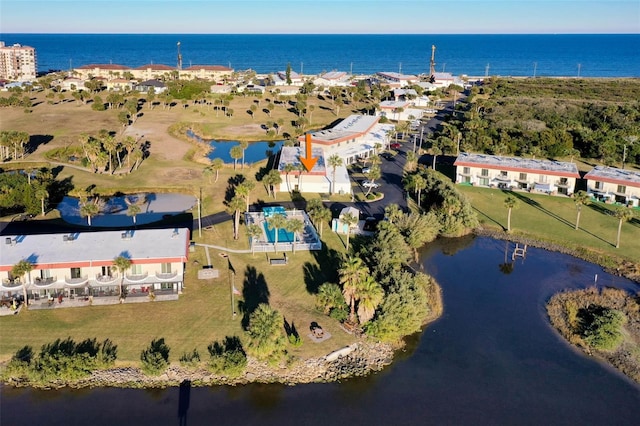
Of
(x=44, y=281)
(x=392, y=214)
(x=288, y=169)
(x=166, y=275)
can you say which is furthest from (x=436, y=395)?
(x=288, y=169)

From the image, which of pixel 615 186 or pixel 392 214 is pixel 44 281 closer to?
pixel 392 214

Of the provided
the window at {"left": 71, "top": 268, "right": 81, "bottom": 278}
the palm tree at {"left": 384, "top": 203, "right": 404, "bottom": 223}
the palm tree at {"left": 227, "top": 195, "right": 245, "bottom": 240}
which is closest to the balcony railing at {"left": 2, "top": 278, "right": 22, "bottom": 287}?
the window at {"left": 71, "top": 268, "right": 81, "bottom": 278}

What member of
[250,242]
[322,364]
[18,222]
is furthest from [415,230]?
[18,222]

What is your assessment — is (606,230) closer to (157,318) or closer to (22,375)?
(157,318)

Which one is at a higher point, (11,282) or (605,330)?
(11,282)

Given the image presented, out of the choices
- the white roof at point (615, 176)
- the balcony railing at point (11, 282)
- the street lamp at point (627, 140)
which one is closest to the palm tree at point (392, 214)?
the white roof at point (615, 176)

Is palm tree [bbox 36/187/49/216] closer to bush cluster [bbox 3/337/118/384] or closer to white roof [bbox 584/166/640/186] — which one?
bush cluster [bbox 3/337/118/384]
